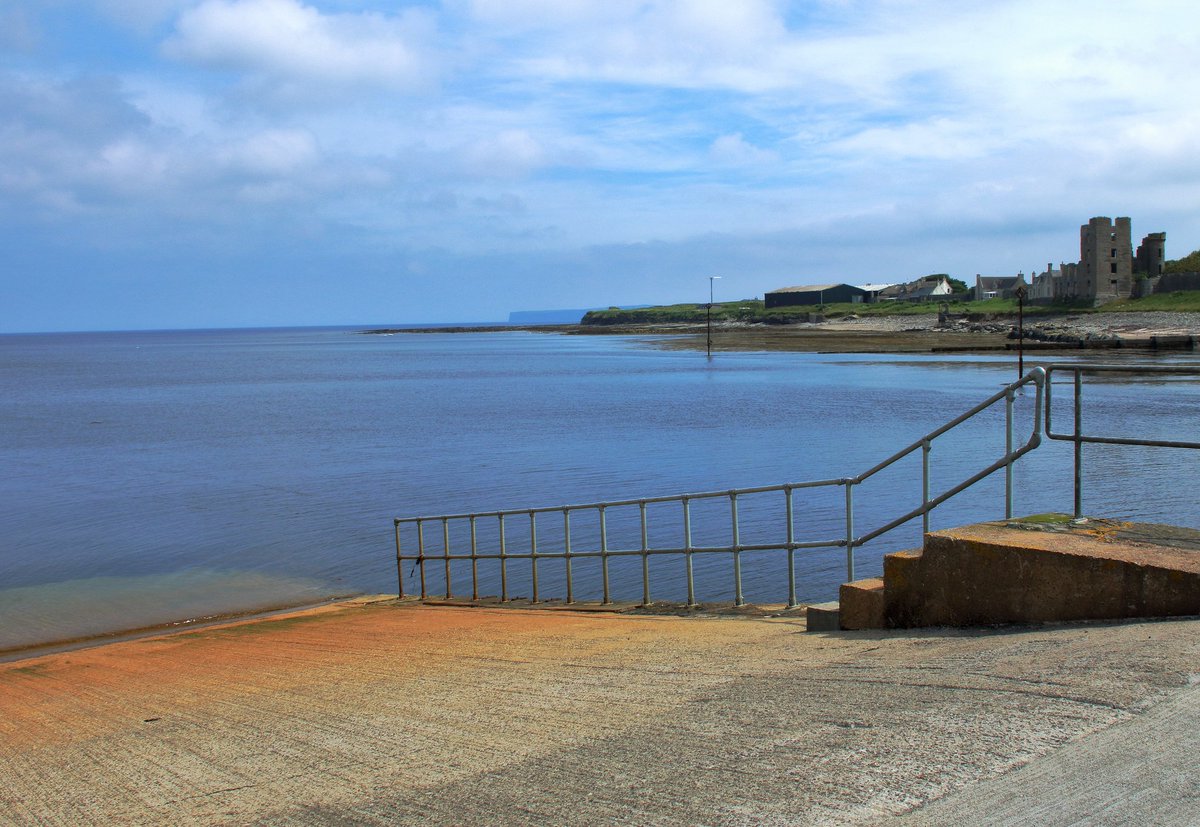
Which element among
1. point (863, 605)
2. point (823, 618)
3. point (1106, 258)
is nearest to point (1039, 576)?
point (863, 605)

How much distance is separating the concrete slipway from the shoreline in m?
61.9

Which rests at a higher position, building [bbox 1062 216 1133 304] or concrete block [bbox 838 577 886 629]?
building [bbox 1062 216 1133 304]

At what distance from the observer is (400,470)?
28156 millimetres

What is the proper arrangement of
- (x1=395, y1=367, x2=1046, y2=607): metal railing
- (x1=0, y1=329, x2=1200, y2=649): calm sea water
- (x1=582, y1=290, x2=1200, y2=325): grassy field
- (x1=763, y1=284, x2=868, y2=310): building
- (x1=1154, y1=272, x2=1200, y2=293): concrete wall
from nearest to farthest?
(x1=395, y1=367, x2=1046, y2=607): metal railing → (x1=0, y1=329, x2=1200, y2=649): calm sea water → (x1=582, y1=290, x2=1200, y2=325): grassy field → (x1=1154, y1=272, x2=1200, y2=293): concrete wall → (x1=763, y1=284, x2=868, y2=310): building

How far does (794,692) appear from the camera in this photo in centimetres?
539

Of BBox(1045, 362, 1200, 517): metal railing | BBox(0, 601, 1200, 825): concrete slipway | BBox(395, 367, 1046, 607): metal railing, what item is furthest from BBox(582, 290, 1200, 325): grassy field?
BBox(0, 601, 1200, 825): concrete slipway

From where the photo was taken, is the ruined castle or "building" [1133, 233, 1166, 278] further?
"building" [1133, 233, 1166, 278]

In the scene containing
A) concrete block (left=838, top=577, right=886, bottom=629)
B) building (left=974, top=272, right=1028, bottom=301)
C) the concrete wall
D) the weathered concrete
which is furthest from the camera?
building (left=974, top=272, right=1028, bottom=301)

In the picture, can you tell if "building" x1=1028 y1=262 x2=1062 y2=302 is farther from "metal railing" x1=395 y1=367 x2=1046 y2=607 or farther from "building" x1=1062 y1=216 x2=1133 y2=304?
"metal railing" x1=395 y1=367 x2=1046 y2=607

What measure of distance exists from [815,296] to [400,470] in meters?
154

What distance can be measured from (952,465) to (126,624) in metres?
16.9

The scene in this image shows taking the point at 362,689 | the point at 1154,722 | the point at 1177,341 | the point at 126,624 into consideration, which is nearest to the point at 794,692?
the point at 1154,722

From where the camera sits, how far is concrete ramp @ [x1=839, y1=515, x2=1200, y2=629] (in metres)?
5.62

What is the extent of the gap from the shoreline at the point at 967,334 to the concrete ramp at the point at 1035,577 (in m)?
60.8
